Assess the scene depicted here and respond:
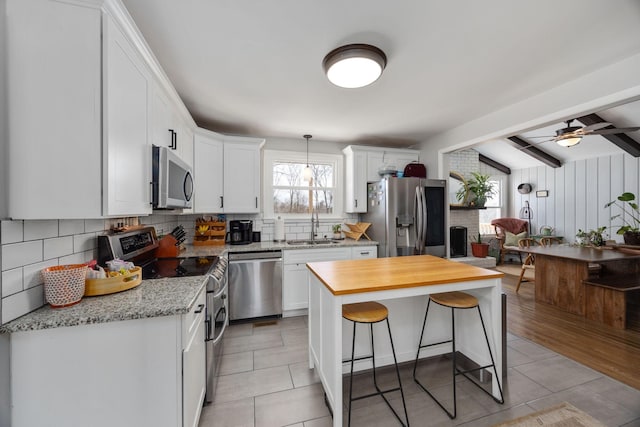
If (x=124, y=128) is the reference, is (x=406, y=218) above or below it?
below

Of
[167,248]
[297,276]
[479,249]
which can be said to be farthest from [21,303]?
[479,249]

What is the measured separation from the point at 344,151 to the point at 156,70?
279cm

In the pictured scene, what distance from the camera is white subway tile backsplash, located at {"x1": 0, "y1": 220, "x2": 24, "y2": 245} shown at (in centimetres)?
104

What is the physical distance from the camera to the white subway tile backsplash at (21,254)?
1047 mm

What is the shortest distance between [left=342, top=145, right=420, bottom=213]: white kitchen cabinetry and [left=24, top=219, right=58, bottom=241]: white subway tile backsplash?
3213 millimetres

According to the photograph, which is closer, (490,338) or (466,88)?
(490,338)

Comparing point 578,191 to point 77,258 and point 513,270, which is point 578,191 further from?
point 77,258

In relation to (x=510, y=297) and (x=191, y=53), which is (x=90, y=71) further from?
(x=510, y=297)

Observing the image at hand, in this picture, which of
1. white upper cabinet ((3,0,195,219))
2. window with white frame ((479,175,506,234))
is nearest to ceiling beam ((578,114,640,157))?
window with white frame ((479,175,506,234))

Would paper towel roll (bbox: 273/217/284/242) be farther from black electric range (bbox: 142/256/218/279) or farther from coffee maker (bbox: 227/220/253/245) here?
black electric range (bbox: 142/256/218/279)

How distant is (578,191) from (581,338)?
5.10m

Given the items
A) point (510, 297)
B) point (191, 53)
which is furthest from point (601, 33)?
point (510, 297)

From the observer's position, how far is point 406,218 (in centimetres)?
347

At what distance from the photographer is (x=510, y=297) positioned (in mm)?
3910
